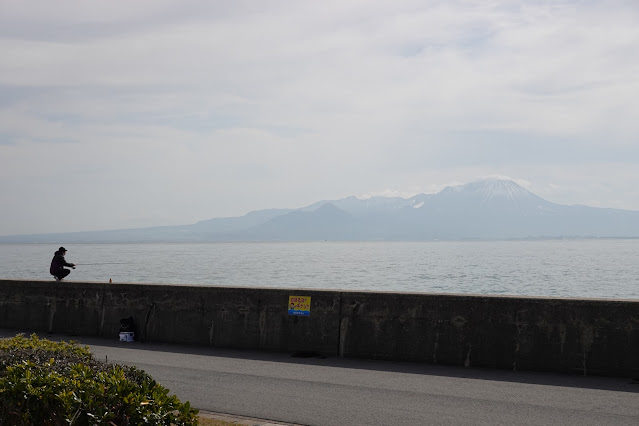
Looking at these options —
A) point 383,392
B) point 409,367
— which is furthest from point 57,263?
point 383,392

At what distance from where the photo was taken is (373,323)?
12094mm

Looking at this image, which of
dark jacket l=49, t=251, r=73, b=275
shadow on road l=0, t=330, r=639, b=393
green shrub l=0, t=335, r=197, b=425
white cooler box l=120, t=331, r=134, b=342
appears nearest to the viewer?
green shrub l=0, t=335, r=197, b=425

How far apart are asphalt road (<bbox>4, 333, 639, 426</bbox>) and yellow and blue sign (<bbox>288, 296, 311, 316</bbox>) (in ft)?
2.58

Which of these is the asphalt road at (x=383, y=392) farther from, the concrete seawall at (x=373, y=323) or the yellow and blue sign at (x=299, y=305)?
the yellow and blue sign at (x=299, y=305)

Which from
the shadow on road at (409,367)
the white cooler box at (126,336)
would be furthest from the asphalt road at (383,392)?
the white cooler box at (126,336)

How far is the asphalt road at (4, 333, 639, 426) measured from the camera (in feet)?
27.1

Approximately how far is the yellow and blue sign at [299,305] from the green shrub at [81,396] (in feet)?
21.7

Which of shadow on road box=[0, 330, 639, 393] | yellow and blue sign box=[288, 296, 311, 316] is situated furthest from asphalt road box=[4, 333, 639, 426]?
yellow and blue sign box=[288, 296, 311, 316]

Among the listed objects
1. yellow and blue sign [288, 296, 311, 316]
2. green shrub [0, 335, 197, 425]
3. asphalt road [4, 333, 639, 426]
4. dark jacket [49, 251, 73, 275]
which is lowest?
asphalt road [4, 333, 639, 426]

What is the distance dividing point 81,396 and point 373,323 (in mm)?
7222

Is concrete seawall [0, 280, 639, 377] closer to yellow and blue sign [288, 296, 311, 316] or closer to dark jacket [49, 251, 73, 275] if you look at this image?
yellow and blue sign [288, 296, 311, 316]

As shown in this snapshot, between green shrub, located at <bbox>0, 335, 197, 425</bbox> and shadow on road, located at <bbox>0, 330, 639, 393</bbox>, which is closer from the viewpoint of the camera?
green shrub, located at <bbox>0, 335, 197, 425</bbox>

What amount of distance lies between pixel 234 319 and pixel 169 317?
1498 millimetres

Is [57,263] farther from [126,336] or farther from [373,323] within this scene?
[373,323]
